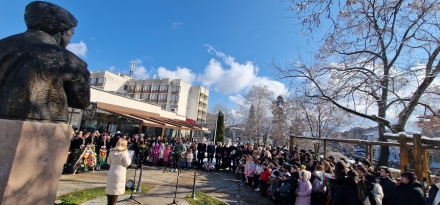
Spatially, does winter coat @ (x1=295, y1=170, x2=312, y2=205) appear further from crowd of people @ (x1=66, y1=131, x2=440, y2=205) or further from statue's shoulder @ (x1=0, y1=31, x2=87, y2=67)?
statue's shoulder @ (x1=0, y1=31, x2=87, y2=67)

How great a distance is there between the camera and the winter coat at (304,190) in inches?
266

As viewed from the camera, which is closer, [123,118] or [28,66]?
[28,66]

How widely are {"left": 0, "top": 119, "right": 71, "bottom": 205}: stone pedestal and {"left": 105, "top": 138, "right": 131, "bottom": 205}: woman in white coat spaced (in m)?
2.97

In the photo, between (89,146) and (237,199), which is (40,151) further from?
(89,146)

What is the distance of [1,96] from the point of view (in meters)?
2.40

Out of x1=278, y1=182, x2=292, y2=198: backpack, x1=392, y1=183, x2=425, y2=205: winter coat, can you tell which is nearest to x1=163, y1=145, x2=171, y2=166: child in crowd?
x1=278, y1=182, x2=292, y2=198: backpack

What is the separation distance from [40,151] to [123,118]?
54.4 feet

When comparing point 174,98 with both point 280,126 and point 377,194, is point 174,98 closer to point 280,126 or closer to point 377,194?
point 280,126

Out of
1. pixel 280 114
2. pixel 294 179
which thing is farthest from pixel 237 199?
A: pixel 280 114

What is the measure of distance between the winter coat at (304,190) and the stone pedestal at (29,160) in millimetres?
5997

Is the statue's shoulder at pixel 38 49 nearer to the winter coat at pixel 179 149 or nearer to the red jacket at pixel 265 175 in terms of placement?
the red jacket at pixel 265 175

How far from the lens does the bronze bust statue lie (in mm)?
2387

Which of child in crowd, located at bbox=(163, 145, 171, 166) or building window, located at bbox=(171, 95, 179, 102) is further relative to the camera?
building window, located at bbox=(171, 95, 179, 102)

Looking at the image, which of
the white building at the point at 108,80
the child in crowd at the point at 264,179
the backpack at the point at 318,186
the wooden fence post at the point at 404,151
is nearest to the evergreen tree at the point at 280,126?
the child in crowd at the point at 264,179
